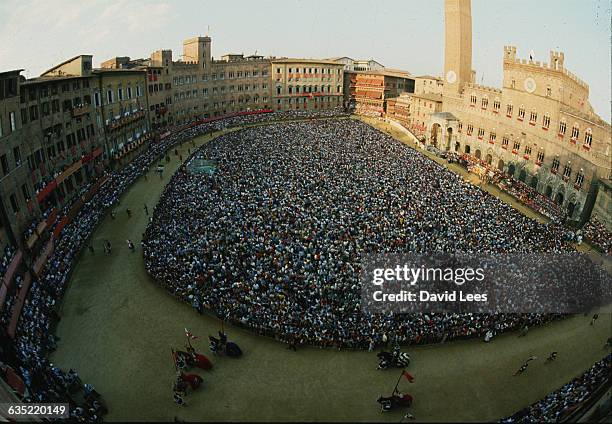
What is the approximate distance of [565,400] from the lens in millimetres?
18109

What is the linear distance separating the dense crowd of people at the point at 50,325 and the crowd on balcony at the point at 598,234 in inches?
1408

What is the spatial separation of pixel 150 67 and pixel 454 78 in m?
43.9

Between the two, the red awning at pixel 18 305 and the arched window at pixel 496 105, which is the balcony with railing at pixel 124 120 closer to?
the red awning at pixel 18 305

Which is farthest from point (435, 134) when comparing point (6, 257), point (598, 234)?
point (6, 257)

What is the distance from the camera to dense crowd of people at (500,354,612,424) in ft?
57.1

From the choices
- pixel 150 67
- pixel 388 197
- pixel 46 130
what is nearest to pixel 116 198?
pixel 46 130

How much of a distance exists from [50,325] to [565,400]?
24804 millimetres

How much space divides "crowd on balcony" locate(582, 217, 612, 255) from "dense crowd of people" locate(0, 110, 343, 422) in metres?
35.8

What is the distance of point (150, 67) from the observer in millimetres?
61531

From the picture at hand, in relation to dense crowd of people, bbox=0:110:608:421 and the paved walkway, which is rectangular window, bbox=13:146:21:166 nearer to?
dense crowd of people, bbox=0:110:608:421

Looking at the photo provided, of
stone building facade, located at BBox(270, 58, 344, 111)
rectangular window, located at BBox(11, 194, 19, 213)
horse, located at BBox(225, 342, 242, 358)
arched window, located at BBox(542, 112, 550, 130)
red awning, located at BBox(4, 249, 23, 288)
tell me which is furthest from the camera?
stone building facade, located at BBox(270, 58, 344, 111)

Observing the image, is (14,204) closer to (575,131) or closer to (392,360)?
(392,360)

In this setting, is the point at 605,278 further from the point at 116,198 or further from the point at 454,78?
the point at 454,78

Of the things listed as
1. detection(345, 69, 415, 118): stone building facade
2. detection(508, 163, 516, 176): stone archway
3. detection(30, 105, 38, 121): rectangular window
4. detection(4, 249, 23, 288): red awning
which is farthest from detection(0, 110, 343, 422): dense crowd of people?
detection(345, 69, 415, 118): stone building facade
